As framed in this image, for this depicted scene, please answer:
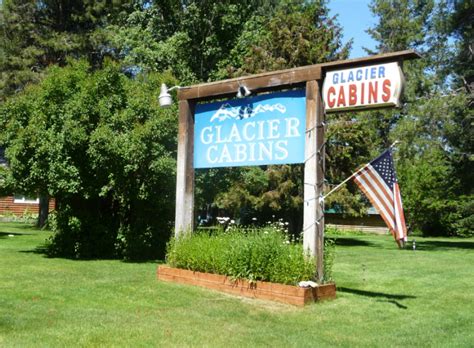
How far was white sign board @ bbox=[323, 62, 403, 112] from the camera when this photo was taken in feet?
27.4

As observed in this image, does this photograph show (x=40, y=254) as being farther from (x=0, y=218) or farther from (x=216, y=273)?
(x=0, y=218)

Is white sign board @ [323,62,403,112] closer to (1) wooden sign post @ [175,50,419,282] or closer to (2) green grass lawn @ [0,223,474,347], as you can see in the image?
(1) wooden sign post @ [175,50,419,282]

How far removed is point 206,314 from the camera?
780 centimetres

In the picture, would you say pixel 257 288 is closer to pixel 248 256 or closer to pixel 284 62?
pixel 248 256

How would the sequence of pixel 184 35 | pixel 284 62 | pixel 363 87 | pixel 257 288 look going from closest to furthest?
pixel 363 87
pixel 257 288
pixel 284 62
pixel 184 35

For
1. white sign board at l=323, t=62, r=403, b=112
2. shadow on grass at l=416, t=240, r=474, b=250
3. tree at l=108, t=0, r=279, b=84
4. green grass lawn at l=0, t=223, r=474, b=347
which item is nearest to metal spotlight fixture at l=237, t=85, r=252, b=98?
white sign board at l=323, t=62, r=403, b=112

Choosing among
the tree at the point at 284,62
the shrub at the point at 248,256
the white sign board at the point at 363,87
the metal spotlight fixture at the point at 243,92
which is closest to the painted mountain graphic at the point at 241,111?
the metal spotlight fixture at the point at 243,92

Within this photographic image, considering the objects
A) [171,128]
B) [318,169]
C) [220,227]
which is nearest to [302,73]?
[318,169]

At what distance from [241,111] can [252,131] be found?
48 centimetres

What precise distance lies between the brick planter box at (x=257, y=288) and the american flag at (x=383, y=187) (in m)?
1.42

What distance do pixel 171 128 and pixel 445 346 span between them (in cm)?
891

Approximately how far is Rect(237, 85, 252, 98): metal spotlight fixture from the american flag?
251cm

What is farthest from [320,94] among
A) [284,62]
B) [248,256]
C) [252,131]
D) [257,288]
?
[284,62]

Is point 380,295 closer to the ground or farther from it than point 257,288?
closer to the ground
